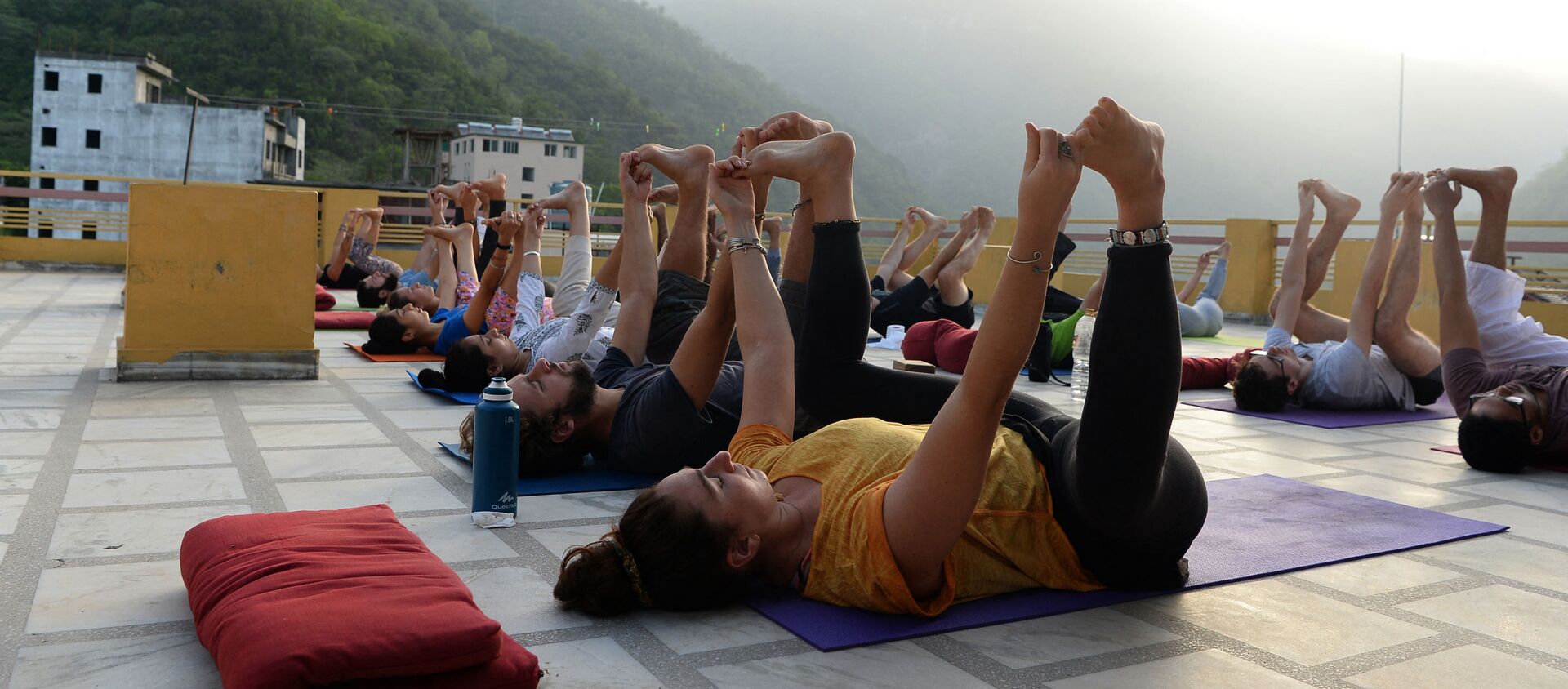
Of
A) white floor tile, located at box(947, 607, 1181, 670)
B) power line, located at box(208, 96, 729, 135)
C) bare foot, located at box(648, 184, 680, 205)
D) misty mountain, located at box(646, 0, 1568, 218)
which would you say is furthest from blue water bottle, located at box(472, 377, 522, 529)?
misty mountain, located at box(646, 0, 1568, 218)

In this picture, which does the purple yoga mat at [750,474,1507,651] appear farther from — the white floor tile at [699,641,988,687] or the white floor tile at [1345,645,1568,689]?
the white floor tile at [1345,645,1568,689]

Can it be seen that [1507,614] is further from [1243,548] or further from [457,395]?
[457,395]

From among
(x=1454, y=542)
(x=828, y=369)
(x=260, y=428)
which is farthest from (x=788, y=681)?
(x=260, y=428)

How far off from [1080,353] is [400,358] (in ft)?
13.7

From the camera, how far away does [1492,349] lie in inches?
179

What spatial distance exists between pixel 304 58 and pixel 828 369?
2387 inches

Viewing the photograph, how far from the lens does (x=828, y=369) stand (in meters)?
2.89

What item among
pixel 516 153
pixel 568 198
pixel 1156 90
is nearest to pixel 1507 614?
pixel 568 198

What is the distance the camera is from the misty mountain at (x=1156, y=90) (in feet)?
335

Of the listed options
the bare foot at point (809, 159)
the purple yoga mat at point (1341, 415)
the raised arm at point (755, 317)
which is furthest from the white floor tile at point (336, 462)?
the purple yoga mat at point (1341, 415)

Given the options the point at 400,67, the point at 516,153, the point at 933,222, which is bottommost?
the point at 933,222

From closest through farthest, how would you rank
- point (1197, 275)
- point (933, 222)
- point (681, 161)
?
point (681, 161) → point (933, 222) → point (1197, 275)

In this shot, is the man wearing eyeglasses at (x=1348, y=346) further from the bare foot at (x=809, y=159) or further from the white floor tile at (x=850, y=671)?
the white floor tile at (x=850, y=671)

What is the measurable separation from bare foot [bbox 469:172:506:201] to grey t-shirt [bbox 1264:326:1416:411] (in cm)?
542
